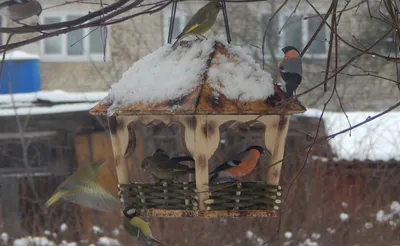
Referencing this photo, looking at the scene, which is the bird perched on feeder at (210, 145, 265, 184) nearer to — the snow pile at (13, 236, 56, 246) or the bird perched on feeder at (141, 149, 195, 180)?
the bird perched on feeder at (141, 149, 195, 180)

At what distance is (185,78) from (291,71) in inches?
15.9

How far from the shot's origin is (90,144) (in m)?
7.15

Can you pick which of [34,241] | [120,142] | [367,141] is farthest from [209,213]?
[367,141]

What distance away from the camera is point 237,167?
7.71 ft

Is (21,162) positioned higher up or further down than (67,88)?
further down

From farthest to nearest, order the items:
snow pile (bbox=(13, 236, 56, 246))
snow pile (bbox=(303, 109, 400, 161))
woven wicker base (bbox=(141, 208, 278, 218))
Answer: snow pile (bbox=(303, 109, 400, 161)), snow pile (bbox=(13, 236, 56, 246)), woven wicker base (bbox=(141, 208, 278, 218))

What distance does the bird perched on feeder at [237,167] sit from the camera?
2350 millimetres

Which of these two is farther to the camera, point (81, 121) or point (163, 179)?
point (81, 121)

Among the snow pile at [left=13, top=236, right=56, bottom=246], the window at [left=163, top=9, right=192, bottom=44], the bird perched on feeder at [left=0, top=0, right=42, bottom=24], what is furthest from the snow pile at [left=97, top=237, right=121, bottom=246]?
the window at [left=163, top=9, right=192, bottom=44]

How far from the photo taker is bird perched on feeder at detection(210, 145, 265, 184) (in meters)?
2.35

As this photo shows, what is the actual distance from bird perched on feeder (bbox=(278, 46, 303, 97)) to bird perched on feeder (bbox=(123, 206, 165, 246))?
0.72 metres

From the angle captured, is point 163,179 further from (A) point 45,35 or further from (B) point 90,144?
(B) point 90,144

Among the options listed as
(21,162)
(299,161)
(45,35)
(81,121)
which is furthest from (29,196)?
(45,35)

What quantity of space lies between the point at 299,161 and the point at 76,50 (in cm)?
685
